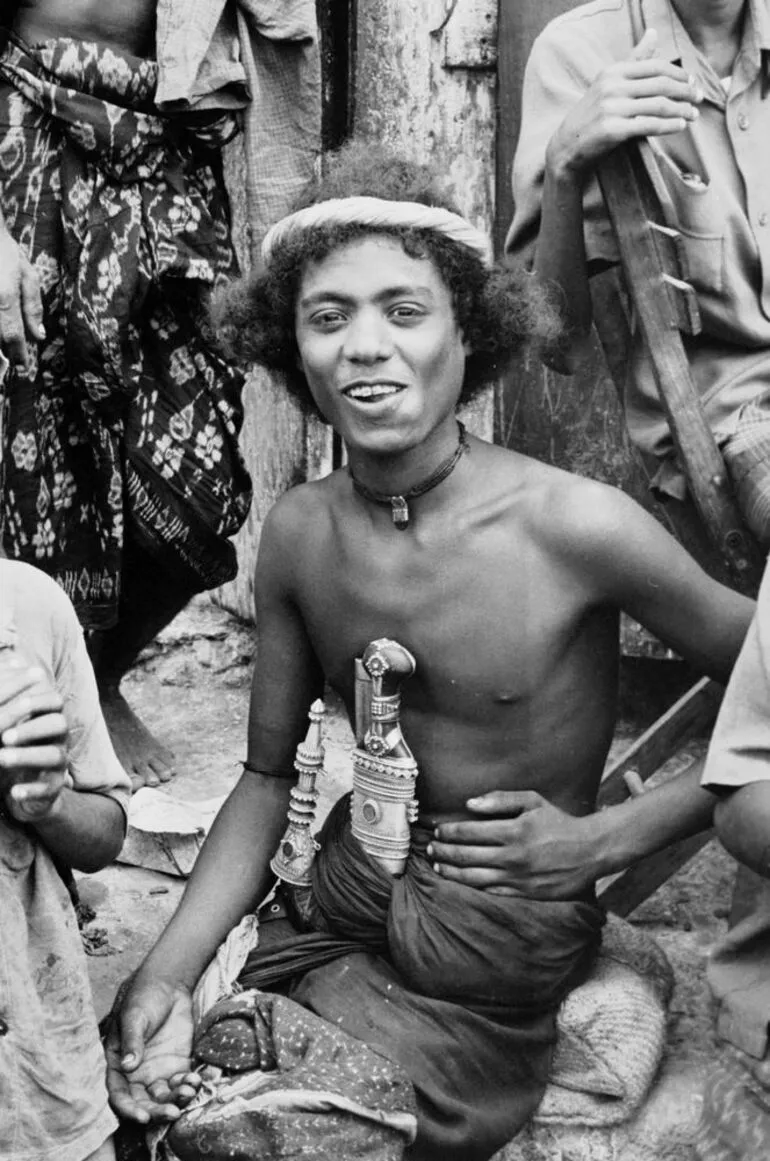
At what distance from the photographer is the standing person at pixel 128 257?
3.55 metres

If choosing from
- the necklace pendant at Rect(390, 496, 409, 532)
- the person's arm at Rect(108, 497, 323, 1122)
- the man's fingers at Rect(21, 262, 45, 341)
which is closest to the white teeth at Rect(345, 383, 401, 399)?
the necklace pendant at Rect(390, 496, 409, 532)

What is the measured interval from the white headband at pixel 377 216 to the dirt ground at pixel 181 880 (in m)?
1.39

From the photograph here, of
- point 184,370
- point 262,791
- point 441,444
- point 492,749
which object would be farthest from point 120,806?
point 184,370

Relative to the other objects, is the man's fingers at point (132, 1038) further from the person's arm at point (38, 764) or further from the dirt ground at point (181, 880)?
the dirt ground at point (181, 880)

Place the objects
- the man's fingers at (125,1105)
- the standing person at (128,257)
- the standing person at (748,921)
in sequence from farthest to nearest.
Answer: the standing person at (128,257), the man's fingers at (125,1105), the standing person at (748,921)

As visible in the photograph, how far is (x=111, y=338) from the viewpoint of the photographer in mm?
3619

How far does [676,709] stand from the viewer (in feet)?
10.7

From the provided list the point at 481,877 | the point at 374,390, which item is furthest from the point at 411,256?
the point at 481,877

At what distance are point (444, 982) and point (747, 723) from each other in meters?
0.61

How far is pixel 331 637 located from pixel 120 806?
453 millimetres

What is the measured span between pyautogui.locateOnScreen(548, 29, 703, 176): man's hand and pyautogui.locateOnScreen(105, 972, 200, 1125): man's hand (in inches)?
58.5

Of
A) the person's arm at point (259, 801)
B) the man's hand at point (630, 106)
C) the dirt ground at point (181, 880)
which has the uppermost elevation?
the man's hand at point (630, 106)

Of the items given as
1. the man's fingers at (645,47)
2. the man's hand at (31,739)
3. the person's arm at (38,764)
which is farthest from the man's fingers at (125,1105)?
the man's fingers at (645,47)

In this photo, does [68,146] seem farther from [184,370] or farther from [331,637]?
[331,637]
